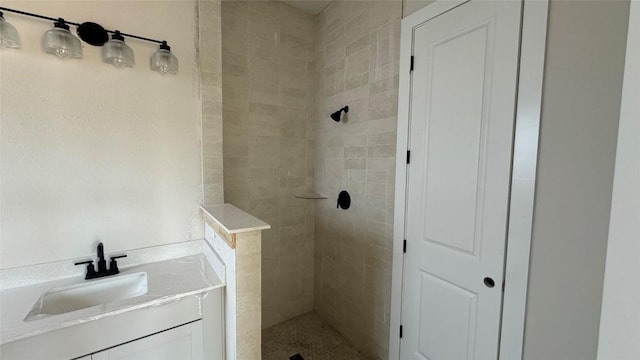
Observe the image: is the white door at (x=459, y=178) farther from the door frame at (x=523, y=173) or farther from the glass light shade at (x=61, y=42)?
the glass light shade at (x=61, y=42)

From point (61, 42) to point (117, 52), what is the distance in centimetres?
22

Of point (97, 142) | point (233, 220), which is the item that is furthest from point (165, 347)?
point (97, 142)

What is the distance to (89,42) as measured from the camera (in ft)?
4.75

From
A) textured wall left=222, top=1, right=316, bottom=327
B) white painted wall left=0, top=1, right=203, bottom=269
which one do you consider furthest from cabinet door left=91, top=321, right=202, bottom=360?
A: textured wall left=222, top=1, right=316, bottom=327

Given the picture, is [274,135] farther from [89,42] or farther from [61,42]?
[61,42]

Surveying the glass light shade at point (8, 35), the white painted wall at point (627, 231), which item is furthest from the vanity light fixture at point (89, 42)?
the white painted wall at point (627, 231)

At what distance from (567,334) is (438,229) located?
659mm

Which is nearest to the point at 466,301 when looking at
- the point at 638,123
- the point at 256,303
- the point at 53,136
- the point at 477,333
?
the point at 477,333

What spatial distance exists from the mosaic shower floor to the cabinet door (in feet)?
3.10

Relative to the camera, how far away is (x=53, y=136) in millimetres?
1412

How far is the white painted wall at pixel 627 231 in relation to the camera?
390 millimetres

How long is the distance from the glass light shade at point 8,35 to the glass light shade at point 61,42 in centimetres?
10

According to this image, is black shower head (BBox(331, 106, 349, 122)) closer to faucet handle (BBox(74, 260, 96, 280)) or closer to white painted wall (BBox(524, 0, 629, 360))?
white painted wall (BBox(524, 0, 629, 360))

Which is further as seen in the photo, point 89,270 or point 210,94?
point 210,94
